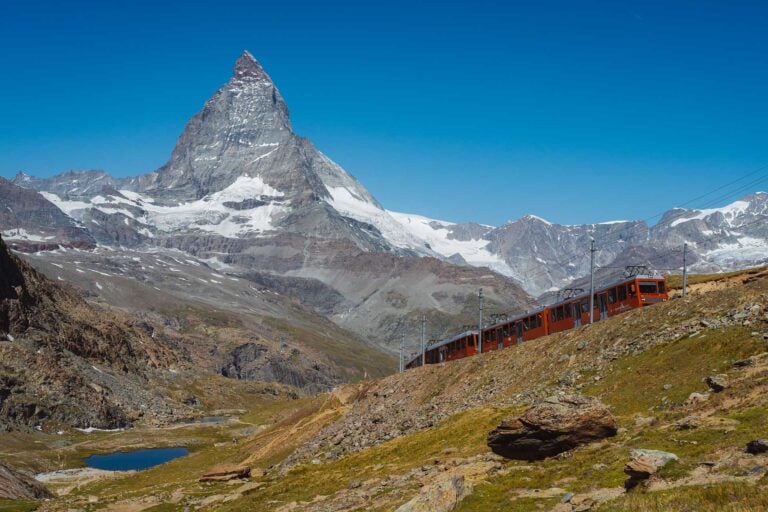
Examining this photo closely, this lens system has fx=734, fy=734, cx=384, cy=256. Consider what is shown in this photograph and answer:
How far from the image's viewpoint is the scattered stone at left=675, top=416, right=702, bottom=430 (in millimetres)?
33600

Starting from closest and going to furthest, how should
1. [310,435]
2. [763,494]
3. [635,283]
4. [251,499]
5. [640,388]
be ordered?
[763,494]
[640,388]
[251,499]
[635,283]
[310,435]

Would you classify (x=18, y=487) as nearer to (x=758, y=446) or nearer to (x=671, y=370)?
(x=671, y=370)

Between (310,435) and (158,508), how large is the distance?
88.6ft

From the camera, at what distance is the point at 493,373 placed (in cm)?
6725

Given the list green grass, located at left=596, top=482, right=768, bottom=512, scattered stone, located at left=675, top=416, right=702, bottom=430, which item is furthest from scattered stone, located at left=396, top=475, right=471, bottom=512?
scattered stone, located at left=675, top=416, right=702, bottom=430

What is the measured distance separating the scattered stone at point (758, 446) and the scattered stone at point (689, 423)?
599cm

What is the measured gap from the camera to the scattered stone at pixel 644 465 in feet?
90.6

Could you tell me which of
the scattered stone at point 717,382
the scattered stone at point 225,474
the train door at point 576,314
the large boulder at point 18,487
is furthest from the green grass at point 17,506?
the train door at point 576,314

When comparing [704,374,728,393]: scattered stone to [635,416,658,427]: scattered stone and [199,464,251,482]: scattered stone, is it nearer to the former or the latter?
[635,416,658,427]: scattered stone

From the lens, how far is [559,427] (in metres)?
37.2

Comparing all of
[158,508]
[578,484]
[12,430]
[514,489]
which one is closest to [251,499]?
[158,508]

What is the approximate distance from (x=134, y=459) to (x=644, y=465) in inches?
5067

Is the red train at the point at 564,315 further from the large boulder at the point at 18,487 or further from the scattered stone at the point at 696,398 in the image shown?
the large boulder at the point at 18,487

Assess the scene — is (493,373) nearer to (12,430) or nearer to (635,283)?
(635,283)
